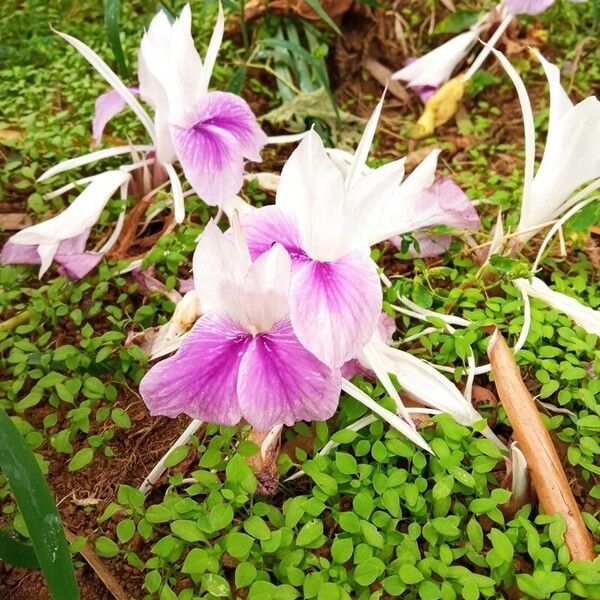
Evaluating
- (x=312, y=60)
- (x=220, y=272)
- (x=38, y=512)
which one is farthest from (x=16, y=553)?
(x=312, y=60)

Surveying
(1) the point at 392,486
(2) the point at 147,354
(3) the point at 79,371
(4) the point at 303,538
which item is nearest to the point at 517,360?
(1) the point at 392,486

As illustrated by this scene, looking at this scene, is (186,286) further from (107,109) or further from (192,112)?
(107,109)

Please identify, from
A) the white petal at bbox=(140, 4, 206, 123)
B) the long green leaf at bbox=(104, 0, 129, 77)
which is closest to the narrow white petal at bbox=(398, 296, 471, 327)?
the white petal at bbox=(140, 4, 206, 123)

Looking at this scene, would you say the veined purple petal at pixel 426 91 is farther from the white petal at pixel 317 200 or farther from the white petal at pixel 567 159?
the white petal at pixel 317 200

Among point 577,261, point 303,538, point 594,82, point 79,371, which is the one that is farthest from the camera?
point 594,82

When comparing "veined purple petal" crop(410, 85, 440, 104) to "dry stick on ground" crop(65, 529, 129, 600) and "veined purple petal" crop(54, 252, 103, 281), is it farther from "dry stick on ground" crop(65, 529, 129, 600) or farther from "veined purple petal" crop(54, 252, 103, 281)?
"dry stick on ground" crop(65, 529, 129, 600)

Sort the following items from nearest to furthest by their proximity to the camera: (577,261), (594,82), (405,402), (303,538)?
1. (303,538)
2. (405,402)
3. (577,261)
4. (594,82)

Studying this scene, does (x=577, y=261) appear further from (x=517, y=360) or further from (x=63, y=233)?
(x=63, y=233)
